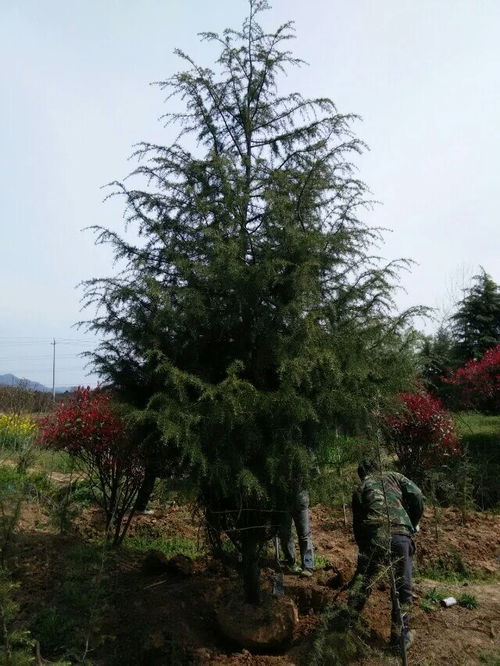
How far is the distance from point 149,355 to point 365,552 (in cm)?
237

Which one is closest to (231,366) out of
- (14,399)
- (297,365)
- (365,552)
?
(297,365)

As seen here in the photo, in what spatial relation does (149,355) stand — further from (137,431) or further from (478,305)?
(478,305)

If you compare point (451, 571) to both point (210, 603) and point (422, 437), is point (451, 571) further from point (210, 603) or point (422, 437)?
point (210, 603)

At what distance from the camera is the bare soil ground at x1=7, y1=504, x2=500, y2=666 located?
4.07 m

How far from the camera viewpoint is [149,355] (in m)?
4.02

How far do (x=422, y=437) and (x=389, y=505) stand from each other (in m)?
4.16

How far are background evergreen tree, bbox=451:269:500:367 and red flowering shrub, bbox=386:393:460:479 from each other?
8.84 meters

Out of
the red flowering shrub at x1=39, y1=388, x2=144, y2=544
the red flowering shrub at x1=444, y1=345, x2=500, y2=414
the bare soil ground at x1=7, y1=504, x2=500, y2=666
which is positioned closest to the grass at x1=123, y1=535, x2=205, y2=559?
the bare soil ground at x1=7, y1=504, x2=500, y2=666

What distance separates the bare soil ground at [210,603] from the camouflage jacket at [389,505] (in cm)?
71

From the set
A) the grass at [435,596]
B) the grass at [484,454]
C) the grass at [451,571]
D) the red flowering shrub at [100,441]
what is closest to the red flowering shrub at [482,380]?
the grass at [484,454]

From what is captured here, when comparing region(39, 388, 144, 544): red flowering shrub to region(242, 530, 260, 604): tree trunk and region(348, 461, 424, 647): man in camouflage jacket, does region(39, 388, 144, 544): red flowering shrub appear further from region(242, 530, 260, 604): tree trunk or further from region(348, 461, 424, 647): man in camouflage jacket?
region(348, 461, 424, 647): man in camouflage jacket

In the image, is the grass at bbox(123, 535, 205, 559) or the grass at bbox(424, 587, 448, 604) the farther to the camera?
the grass at bbox(123, 535, 205, 559)

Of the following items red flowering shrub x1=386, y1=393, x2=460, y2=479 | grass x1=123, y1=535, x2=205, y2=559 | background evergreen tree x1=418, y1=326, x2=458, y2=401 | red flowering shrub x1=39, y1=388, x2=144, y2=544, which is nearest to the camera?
red flowering shrub x1=39, y1=388, x2=144, y2=544

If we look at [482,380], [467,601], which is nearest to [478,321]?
[482,380]
